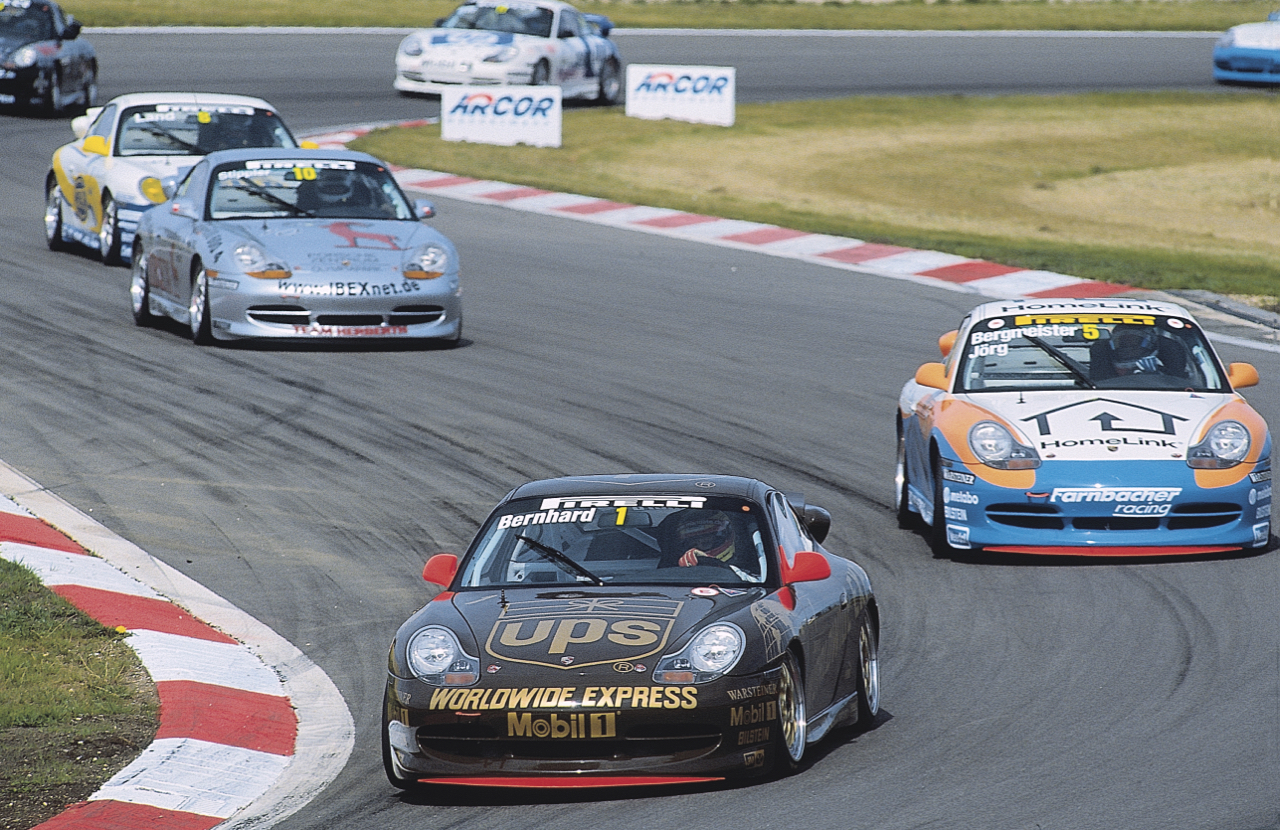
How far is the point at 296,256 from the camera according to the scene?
15.3m

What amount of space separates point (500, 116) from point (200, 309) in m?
13.0

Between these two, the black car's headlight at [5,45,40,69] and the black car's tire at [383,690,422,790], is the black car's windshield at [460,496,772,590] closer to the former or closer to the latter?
the black car's tire at [383,690,422,790]

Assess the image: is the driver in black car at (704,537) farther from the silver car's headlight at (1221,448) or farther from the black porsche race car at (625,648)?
the silver car's headlight at (1221,448)

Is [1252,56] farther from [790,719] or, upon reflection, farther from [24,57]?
[790,719]

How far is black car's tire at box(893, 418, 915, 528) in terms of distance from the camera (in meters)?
11.1

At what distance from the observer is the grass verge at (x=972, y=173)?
22.1 m

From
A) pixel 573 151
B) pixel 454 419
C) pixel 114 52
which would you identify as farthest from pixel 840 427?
pixel 114 52

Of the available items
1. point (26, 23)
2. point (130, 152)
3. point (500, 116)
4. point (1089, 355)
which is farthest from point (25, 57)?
point (1089, 355)

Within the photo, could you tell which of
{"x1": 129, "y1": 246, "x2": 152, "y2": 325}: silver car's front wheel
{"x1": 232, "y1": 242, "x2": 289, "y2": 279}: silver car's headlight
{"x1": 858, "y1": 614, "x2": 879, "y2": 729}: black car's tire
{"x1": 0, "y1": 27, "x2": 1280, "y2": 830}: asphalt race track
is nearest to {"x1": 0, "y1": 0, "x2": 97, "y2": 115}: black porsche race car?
{"x1": 0, "y1": 27, "x2": 1280, "y2": 830}: asphalt race track

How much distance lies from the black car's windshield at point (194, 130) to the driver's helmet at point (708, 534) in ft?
41.2

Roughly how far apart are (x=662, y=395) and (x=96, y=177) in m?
7.42

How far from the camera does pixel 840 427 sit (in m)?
13.3

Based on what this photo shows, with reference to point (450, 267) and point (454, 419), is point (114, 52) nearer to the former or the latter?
point (450, 267)

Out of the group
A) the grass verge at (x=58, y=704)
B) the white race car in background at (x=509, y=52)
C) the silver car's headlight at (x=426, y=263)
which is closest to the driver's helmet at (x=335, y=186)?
the silver car's headlight at (x=426, y=263)
